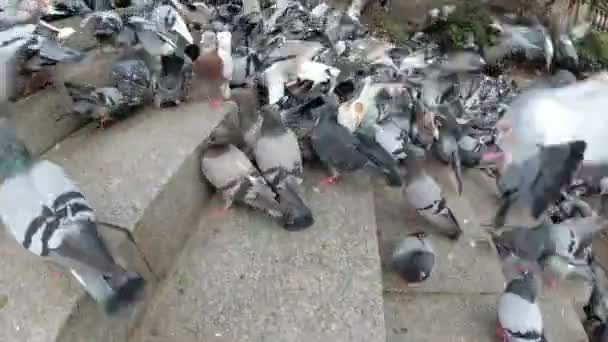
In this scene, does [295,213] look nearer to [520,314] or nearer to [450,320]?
[450,320]

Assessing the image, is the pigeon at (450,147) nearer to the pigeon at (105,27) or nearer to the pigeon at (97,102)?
the pigeon at (97,102)

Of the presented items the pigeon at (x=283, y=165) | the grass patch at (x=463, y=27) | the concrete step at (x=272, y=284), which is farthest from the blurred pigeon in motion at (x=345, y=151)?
the grass patch at (x=463, y=27)

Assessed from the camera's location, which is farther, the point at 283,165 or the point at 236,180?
the point at 283,165

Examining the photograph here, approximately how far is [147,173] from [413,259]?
1314 mm

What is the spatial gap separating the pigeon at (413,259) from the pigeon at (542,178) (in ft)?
2.50

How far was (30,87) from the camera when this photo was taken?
9.35ft

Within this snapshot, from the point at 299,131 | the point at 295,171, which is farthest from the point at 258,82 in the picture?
the point at 295,171

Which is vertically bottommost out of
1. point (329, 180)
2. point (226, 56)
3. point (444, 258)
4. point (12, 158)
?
point (444, 258)

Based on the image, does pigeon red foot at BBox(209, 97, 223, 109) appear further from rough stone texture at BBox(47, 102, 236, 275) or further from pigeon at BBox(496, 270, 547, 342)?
pigeon at BBox(496, 270, 547, 342)

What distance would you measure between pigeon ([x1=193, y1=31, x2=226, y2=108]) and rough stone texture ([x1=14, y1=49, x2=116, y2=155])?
70 centimetres

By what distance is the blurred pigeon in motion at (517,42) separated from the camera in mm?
6719

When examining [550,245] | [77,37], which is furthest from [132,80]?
[550,245]

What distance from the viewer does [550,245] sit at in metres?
3.04

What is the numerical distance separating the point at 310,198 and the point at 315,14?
9.31ft
